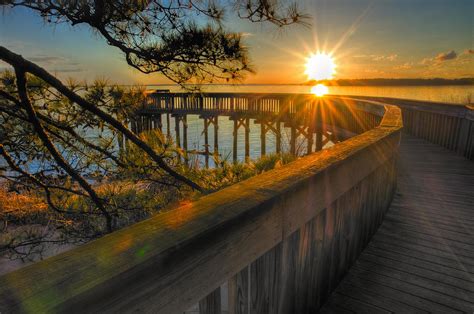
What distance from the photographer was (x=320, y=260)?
83.3 inches

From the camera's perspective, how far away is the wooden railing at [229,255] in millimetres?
709

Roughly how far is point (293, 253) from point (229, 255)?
677 mm

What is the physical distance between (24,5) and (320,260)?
4.03m

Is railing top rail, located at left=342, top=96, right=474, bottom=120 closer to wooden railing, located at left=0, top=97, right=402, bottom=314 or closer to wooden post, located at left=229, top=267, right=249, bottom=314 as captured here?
wooden railing, located at left=0, top=97, right=402, bottom=314

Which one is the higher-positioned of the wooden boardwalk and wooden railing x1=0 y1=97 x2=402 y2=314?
wooden railing x1=0 y1=97 x2=402 y2=314

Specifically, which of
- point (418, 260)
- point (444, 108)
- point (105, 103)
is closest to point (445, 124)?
point (444, 108)

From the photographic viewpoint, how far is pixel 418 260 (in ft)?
9.91

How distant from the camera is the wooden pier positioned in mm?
756

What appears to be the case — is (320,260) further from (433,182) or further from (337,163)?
(433,182)

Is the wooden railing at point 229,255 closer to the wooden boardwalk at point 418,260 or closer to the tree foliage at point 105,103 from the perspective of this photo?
the wooden boardwalk at point 418,260

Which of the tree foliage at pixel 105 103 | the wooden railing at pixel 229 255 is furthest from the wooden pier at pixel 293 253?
the tree foliage at pixel 105 103

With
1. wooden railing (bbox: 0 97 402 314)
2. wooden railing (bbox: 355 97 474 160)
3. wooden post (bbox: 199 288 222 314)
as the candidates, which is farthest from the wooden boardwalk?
wooden railing (bbox: 355 97 474 160)

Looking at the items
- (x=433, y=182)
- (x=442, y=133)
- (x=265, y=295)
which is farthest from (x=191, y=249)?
(x=442, y=133)

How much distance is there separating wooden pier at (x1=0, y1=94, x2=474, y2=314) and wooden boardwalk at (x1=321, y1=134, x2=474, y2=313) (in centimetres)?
1
